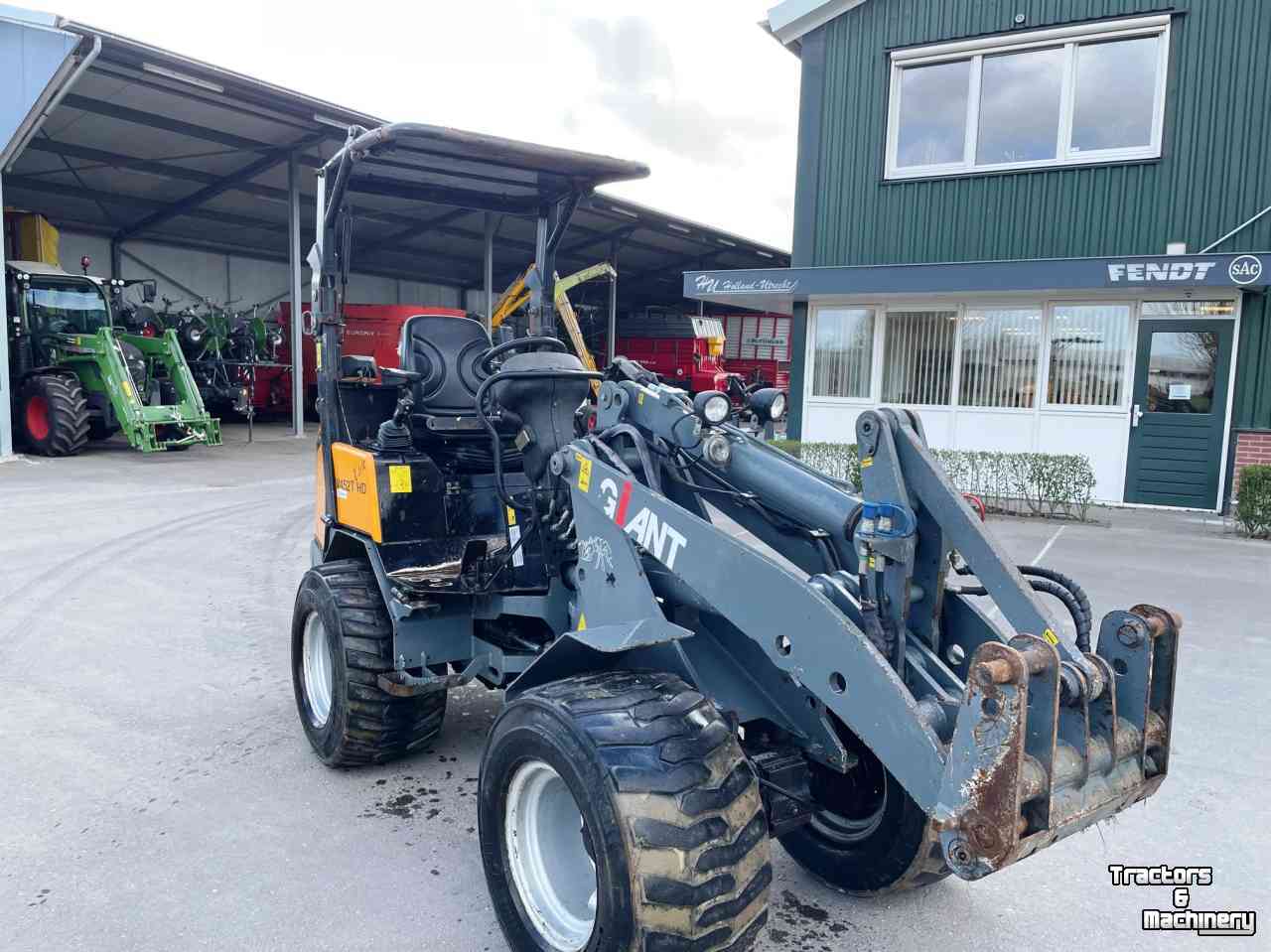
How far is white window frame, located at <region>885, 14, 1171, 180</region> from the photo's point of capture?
11.8 m

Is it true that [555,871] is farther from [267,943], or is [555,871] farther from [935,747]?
[935,747]

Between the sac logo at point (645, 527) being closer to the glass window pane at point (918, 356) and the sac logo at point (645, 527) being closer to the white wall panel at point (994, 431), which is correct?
the white wall panel at point (994, 431)

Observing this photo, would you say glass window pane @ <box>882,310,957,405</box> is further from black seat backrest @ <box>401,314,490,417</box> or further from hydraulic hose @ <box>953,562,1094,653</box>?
hydraulic hose @ <box>953,562,1094,653</box>

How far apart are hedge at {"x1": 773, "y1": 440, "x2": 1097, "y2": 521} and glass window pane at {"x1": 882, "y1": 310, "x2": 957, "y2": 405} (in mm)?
1306

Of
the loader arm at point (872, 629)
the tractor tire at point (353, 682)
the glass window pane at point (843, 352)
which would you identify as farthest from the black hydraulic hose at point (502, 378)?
the glass window pane at point (843, 352)

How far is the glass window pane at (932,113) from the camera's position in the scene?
13.0m

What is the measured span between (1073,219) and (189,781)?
39.4 feet

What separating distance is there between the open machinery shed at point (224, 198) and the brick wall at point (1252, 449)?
8790 millimetres

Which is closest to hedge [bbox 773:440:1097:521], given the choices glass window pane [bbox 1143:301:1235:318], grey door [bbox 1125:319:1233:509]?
grey door [bbox 1125:319:1233:509]

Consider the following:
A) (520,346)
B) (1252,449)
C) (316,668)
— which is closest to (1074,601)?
(520,346)

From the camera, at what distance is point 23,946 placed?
114 inches

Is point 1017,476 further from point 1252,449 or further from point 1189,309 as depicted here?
point 1189,309

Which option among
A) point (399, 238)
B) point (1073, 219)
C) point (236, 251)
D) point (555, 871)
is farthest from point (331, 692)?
point (236, 251)

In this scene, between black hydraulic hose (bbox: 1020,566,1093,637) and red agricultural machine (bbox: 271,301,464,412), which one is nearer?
black hydraulic hose (bbox: 1020,566,1093,637)
